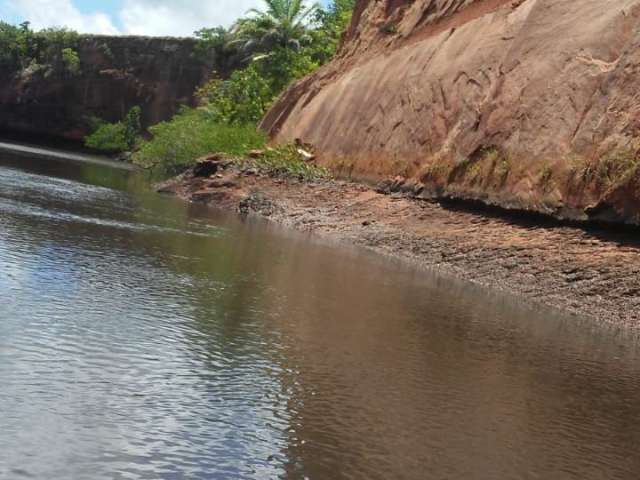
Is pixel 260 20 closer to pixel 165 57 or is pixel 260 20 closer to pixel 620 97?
pixel 165 57

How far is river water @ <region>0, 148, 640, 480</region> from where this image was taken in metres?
5.36

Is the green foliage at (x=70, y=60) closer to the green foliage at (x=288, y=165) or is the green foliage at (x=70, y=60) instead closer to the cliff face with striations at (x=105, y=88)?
the cliff face with striations at (x=105, y=88)

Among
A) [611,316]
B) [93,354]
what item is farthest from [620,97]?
[93,354]

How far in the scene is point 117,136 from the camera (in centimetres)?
6994

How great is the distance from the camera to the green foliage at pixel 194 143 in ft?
112

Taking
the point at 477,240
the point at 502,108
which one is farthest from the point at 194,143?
the point at 477,240

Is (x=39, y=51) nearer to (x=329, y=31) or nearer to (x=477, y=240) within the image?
(x=329, y=31)

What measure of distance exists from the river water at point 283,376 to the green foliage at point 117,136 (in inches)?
2261

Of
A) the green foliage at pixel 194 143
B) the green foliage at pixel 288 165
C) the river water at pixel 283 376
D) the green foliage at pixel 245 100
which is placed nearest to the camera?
the river water at pixel 283 376

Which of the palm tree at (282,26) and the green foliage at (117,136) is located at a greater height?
the palm tree at (282,26)

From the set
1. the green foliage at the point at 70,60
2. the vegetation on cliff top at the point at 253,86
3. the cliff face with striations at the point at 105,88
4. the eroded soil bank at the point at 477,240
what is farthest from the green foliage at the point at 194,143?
the green foliage at the point at 70,60

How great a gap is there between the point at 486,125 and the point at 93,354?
14.9 m

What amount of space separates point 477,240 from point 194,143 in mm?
20558

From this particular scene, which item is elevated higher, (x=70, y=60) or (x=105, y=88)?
(x=70, y=60)
